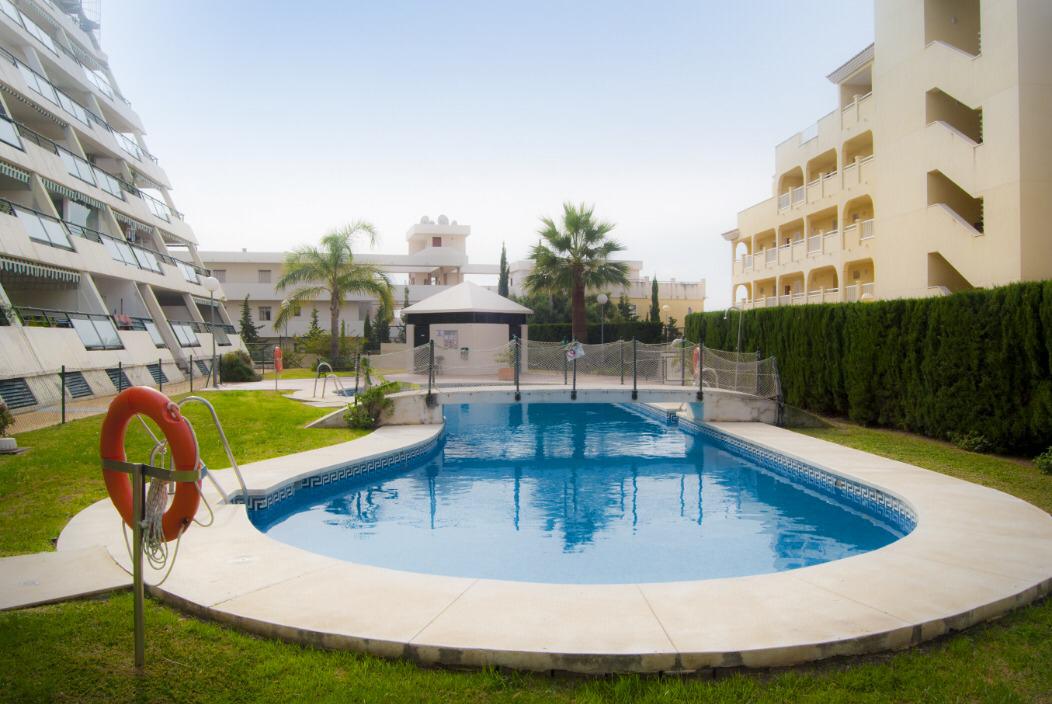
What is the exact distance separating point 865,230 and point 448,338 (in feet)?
53.6

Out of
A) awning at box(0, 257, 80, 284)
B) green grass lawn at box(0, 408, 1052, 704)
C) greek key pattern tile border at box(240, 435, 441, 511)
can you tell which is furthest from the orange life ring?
awning at box(0, 257, 80, 284)

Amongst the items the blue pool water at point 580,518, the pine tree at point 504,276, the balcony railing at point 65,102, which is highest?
the balcony railing at point 65,102

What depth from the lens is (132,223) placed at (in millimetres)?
27203

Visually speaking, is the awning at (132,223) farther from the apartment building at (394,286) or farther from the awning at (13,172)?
the apartment building at (394,286)

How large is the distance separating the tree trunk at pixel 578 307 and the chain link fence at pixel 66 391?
15.1 m

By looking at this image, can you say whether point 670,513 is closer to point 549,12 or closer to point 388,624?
point 388,624

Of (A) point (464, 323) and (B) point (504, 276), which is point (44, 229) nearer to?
(A) point (464, 323)

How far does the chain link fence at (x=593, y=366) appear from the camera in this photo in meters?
16.8

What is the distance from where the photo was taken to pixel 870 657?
→ 435 centimetres

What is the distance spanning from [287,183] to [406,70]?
5.48 meters

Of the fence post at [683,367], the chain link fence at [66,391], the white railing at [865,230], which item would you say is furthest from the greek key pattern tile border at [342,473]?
the white railing at [865,230]

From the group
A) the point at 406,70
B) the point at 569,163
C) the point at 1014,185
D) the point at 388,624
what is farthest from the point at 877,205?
the point at 388,624

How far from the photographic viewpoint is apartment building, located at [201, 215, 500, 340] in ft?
147

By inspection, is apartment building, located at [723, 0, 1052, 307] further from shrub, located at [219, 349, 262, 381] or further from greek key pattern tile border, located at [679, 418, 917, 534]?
shrub, located at [219, 349, 262, 381]
